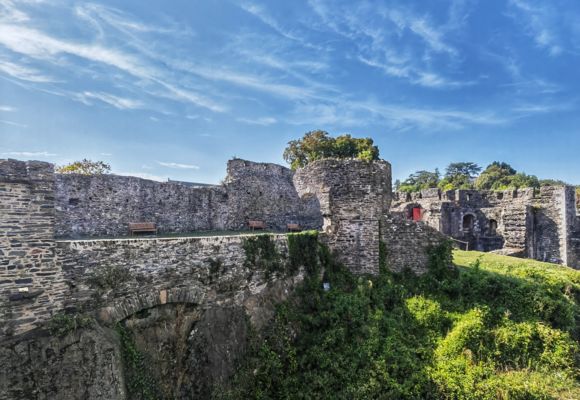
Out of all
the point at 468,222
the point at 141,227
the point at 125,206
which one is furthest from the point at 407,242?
the point at 468,222

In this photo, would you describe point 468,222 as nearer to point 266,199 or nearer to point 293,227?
point 293,227


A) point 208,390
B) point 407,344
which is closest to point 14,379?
point 208,390

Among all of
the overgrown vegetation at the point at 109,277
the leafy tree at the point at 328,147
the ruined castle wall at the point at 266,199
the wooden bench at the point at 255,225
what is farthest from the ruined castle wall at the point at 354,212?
the leafy tree at the point at 328,147

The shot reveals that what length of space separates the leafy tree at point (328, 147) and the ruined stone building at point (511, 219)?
10891 mm

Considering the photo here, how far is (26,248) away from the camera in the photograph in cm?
608

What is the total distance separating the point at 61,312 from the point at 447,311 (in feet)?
37.5

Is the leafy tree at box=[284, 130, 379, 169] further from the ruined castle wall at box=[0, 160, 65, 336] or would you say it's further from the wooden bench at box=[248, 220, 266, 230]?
the ruined castle wall at box=[0, 160, 65, 336]

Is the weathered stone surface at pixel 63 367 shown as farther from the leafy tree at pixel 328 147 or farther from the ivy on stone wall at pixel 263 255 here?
the leafy tree at pixel 328 147

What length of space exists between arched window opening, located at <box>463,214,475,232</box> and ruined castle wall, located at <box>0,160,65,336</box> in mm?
27224

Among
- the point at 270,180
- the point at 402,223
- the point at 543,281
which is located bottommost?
the point at 543,281

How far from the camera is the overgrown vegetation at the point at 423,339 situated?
8609 millimetres

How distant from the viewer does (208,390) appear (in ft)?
26.3

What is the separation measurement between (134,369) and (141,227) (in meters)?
6.67

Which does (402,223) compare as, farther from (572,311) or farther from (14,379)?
(14,379)
